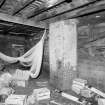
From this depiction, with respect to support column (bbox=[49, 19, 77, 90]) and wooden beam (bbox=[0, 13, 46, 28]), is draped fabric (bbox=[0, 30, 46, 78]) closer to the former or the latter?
support column (bbox=[49, 19, 77, 90])

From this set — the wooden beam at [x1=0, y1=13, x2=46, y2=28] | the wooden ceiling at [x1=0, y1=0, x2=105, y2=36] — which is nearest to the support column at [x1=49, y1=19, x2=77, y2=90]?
the wooden ceiling at [x1=0, y1=0, x2=105, y2=36]

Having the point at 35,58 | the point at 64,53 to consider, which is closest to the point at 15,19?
the point at 35,58

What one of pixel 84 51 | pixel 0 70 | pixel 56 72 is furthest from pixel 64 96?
pixel 0 70

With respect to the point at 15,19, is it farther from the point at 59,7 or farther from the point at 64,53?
the point at 64,53

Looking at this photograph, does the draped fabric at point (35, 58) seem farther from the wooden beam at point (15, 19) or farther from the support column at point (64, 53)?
the wooden beam at point (15, 19)

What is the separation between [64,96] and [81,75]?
0.85 metres

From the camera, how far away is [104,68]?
2568mm

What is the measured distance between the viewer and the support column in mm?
2910

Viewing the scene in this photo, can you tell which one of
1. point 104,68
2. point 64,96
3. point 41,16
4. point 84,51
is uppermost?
point 41,16

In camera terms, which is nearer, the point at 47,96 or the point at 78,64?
the point at 47,96

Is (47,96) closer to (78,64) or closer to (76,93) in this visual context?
(76,93)

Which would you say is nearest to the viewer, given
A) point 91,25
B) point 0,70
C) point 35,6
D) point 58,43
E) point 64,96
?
point 35,6

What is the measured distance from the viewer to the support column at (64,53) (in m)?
2.91

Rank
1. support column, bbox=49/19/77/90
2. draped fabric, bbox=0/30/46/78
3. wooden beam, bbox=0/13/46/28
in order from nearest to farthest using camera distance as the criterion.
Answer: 1. wooden beam, bbox=0/13/46/28
2. support column, bbox=49/19/77/90
3. draped fabric, bbox=0/30/46/78
